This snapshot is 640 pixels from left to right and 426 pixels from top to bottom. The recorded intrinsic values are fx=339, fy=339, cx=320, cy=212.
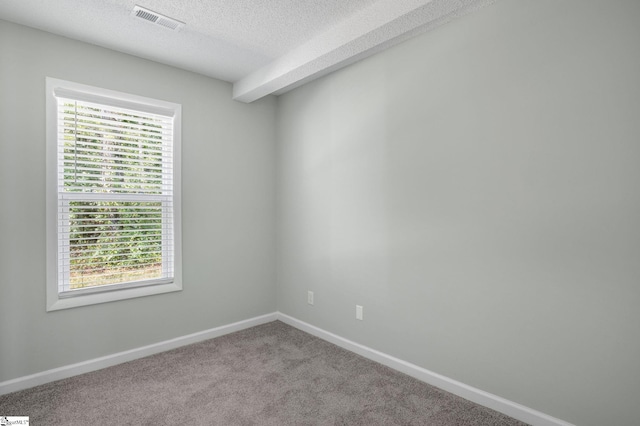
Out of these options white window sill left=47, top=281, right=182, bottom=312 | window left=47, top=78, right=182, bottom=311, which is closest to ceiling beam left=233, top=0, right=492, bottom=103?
window left=47, top=78, right=182, bottom=311

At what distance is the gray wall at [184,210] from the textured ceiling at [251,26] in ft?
0.81

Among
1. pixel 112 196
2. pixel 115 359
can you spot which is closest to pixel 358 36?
pixel 112 196

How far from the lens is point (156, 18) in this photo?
7.46 ft

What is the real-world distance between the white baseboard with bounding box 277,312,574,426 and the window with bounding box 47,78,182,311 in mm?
1631

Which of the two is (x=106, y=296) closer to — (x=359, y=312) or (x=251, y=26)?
(x=359, y=312)

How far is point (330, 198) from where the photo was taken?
3242 millimetres

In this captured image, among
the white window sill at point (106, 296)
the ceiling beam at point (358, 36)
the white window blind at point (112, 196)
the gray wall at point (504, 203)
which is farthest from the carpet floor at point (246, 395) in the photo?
the ceiling beam at point (358, 36)

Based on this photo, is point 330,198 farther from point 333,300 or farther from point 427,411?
point 427,411

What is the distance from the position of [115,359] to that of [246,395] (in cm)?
124

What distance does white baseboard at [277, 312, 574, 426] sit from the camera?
1.96 m

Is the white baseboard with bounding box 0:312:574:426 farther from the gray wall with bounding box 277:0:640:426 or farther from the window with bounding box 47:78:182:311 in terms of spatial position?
the window with bounding box 47:78:182:311

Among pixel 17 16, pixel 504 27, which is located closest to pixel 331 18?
pixel 504 27

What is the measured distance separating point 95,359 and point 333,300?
200 centimetres

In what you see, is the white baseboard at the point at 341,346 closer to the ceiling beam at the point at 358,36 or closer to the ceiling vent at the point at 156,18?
the ceiling beam at the point at 358,36
